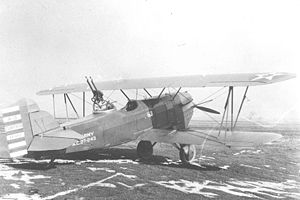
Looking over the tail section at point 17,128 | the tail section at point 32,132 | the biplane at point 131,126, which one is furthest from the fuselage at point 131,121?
the tail section at point 17,128

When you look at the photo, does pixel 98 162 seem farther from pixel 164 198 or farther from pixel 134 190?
pixel 164 198

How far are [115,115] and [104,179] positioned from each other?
8.76 feet

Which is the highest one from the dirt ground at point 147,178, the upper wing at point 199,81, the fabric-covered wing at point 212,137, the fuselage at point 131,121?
the upper wing at point 199,81

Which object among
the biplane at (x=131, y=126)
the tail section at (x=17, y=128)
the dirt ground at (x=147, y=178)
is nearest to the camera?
the dirt ground at (x=147, y=178)

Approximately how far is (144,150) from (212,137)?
7.72 feet

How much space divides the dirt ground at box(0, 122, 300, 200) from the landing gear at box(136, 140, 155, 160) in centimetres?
27

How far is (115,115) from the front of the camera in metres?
9.50

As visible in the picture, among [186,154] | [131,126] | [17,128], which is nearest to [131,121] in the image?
[131,126]

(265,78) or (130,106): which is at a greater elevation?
(265,78)

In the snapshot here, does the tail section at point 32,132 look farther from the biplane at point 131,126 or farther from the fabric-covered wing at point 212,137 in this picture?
the fabric-covered wing at point 212,137

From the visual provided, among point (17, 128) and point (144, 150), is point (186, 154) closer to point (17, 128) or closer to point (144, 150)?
point (144, 150)

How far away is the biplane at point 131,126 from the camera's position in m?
7.41

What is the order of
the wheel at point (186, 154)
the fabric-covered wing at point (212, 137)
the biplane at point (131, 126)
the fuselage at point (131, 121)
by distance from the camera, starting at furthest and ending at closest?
the wheel at point (186, 154) < the fabric-covered wing at point (212, 137) < the fuselage at point (131, 121) < the biplane at point (131, 126)

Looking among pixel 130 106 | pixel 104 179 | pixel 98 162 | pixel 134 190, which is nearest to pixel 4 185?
pixel 104 179
